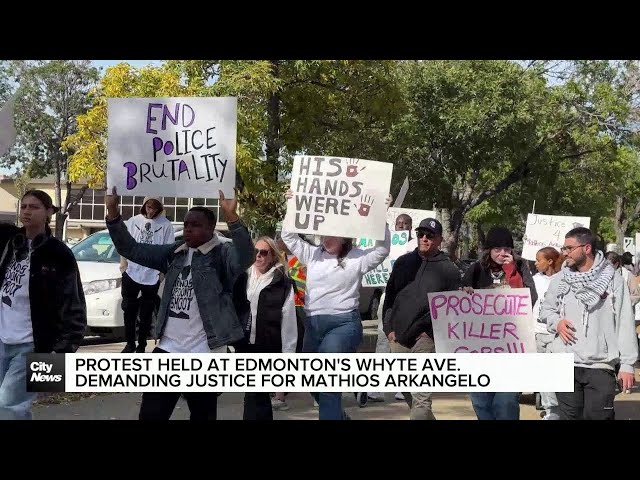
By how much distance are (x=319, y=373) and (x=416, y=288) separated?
3.92ft

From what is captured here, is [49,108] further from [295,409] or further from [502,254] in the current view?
[502,254]

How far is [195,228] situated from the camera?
281 inches

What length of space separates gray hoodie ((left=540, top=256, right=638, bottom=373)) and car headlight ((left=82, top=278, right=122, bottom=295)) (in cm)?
620

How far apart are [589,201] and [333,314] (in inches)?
763

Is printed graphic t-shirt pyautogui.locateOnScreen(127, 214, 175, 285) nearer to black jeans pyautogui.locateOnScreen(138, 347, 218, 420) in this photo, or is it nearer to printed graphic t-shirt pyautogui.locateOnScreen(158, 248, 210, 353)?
black jeans pyautogui.locateOnScreen(138, 347, 218, 420)

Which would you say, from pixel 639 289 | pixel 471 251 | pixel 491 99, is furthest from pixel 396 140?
pixel 471 251

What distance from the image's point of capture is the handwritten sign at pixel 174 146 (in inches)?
303

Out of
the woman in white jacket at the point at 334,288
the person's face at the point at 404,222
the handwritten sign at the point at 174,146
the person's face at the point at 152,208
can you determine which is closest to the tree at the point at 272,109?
the person's face at the point at 152,208

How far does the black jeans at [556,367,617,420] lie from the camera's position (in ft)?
23.7

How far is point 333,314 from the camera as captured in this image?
318 inches

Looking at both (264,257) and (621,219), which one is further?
(621,219)

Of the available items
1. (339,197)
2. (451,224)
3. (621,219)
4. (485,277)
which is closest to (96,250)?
(339,197)

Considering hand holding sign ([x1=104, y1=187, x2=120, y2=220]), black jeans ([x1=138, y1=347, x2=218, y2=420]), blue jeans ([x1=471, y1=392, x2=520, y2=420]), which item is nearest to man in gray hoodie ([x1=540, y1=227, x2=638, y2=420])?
blue jeans ([x1=471, y1=392, x2=520, y2=420])
